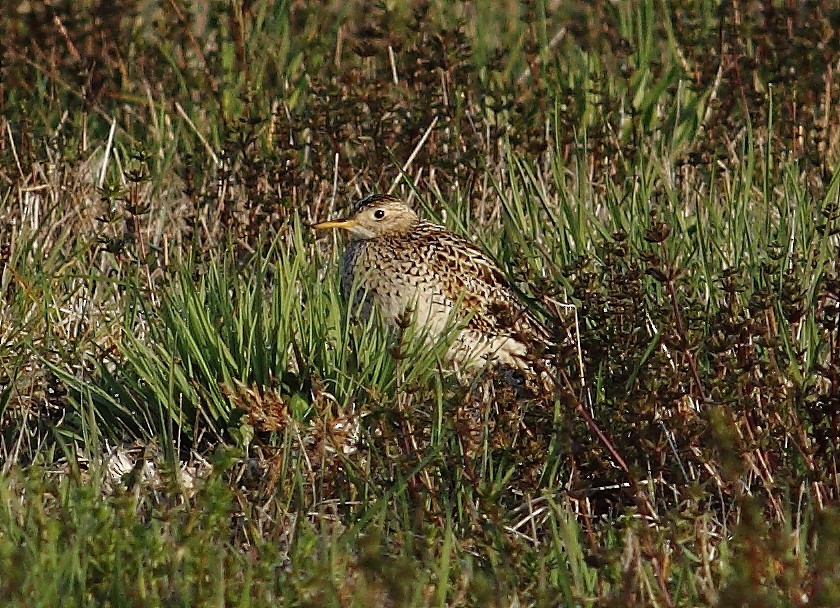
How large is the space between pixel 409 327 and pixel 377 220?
3.70 feet

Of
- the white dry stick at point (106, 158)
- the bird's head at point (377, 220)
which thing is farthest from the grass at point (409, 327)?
the bird's head at point (377, 220)

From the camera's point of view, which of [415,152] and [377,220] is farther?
[415,152]

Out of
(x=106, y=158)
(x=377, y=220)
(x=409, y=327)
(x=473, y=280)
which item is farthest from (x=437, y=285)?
(x=106, y=158)

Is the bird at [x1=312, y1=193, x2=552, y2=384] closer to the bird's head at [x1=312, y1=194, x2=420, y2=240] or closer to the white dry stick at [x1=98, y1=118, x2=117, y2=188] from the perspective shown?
the bird's head at [x1=312, y1=194, x2=420, y2=240]

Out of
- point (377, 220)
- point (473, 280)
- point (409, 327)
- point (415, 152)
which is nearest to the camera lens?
point (409, 327)

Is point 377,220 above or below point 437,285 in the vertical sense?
above

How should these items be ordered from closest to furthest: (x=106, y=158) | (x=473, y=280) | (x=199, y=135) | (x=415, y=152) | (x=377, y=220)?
(x=473, y=280) → (x=377, y=220) → (x=415, y=152) → (x=106, y=158) → (x=199, y=135)

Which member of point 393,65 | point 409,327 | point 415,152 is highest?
point 393,65

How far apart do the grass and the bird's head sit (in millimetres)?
164

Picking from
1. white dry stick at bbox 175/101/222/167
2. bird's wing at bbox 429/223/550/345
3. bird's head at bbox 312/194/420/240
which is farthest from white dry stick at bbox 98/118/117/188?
bird's wing at bbox 429/223/550/345

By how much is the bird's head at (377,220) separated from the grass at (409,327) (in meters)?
0.16

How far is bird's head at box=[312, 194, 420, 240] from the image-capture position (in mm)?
6488

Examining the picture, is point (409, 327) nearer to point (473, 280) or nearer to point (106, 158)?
point (473, 280)

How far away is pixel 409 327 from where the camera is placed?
5461mm
